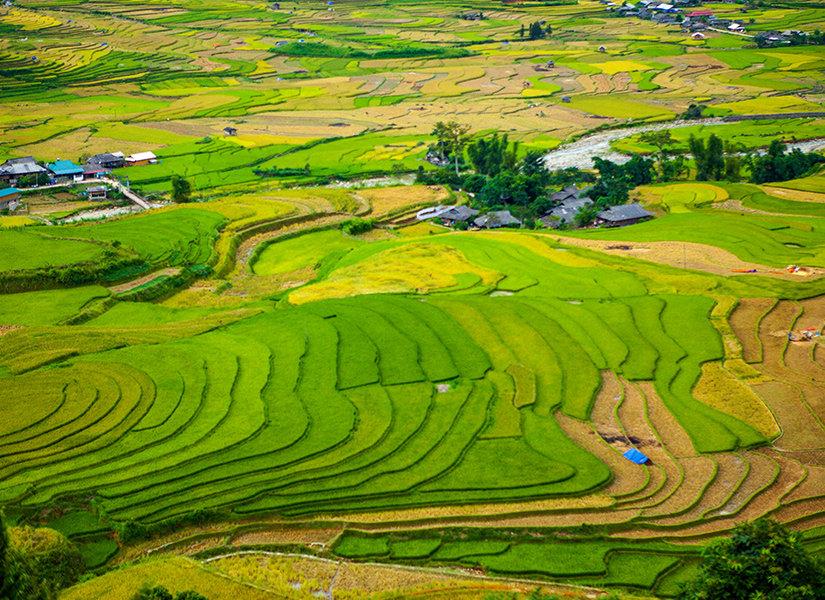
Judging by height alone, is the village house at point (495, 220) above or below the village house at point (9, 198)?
below

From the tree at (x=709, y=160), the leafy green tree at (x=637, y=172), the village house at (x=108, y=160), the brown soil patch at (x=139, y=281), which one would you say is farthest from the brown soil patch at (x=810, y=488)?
the village house at (x=108, y=160)

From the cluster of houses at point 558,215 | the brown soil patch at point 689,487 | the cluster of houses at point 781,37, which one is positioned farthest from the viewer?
the cluster of houses at point 781,37

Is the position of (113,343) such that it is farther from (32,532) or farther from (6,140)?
(6,140)

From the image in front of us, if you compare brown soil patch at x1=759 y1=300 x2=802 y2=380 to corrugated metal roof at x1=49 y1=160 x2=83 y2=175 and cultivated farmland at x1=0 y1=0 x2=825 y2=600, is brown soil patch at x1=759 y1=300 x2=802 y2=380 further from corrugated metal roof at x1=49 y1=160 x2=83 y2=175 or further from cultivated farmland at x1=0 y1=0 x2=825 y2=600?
corrugated metal roof at x1=49 y1=160 x2=83 y2=175

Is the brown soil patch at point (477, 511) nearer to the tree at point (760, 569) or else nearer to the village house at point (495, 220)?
the tree at point (760, 569)

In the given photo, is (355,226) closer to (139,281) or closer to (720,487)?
(139,281)

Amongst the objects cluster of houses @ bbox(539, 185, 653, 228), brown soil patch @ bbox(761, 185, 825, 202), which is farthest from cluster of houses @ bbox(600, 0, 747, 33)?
cluster of houses @ bbox(539, 185, 653, 228)

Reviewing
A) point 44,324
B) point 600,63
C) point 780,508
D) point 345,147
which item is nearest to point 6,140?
point 345,147

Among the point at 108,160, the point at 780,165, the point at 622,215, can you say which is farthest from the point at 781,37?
the point at 108,160
